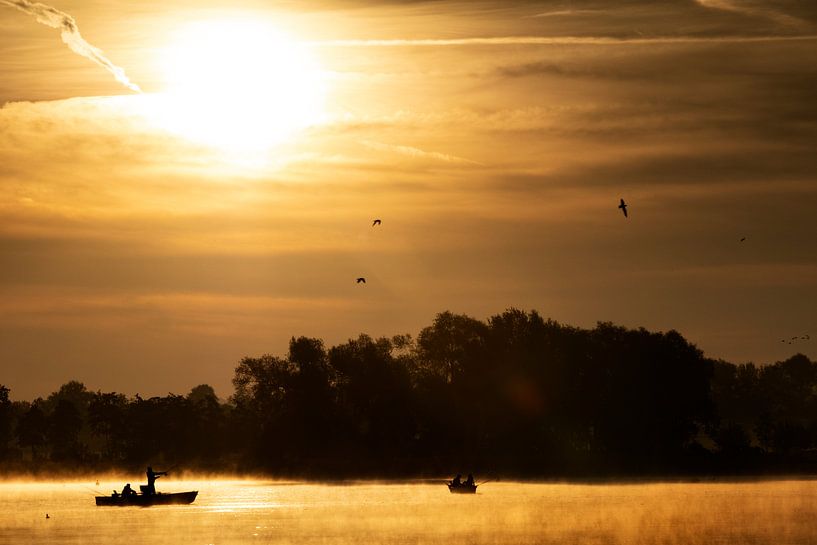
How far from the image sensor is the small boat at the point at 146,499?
360 feet

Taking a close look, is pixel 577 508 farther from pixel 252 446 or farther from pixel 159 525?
pixel 252 446

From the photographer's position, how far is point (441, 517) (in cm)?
10050

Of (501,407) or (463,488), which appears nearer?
(463,488)

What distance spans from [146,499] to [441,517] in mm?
25502

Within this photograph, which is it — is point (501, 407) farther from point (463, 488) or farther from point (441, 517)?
point (441, 517)

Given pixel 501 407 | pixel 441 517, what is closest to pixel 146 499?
pixel 441 517

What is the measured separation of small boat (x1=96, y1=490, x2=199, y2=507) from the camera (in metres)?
110

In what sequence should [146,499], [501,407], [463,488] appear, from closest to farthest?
1. [146,499]
2. [463,488]
3. [501,407]

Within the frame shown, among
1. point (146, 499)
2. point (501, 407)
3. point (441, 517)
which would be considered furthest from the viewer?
point (501, 407)

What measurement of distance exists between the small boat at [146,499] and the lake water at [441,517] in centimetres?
82

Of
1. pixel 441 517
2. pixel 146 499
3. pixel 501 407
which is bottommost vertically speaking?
pixel 441 517

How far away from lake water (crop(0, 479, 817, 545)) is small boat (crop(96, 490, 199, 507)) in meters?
0.82

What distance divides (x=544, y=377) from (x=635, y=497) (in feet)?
158

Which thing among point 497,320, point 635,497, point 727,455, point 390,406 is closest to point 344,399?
point 390,406
